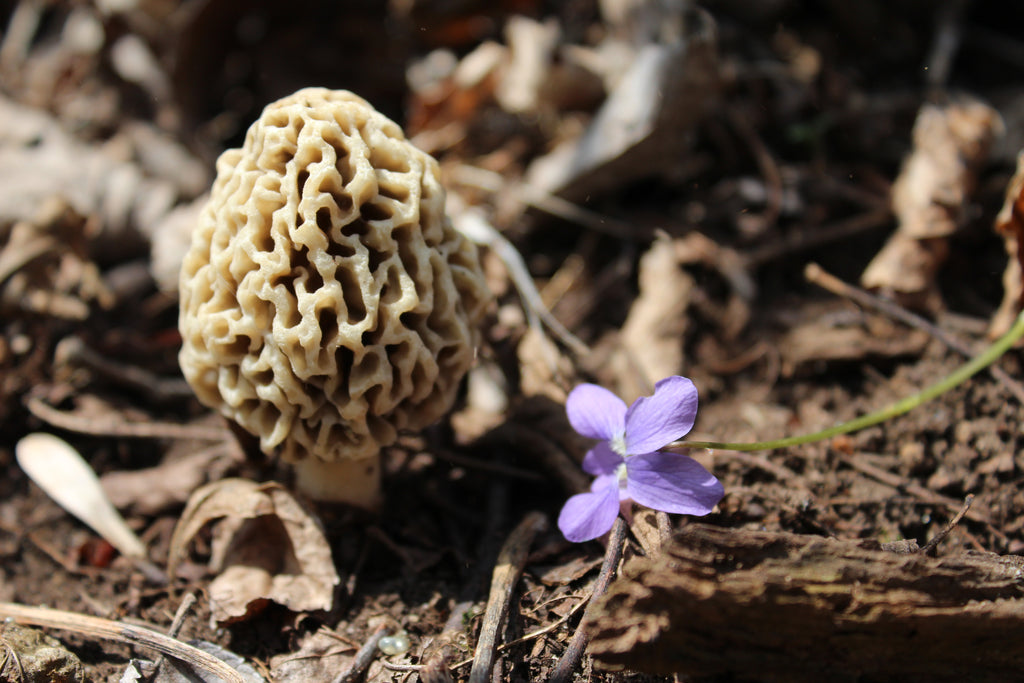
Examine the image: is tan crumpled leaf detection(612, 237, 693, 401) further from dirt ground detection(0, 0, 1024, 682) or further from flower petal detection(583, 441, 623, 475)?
flower petal detection(583, 441, 623, 475)

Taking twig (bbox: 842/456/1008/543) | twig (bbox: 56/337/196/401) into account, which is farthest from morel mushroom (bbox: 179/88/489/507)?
twig (bbox: 842/456/1008/543)

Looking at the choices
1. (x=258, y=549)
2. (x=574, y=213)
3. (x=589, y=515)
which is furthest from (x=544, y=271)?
(x=258, y=549)

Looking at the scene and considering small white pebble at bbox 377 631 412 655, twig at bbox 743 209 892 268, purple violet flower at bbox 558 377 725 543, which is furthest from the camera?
twig at bbox 743 209 892 268

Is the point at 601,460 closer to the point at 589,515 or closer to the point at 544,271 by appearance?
the point at 589,515

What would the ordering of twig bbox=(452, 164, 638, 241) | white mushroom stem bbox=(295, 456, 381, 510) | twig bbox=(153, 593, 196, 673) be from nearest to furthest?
1. twig bbox=(153, 593, 196, 673)
2. white mushroom stem bbox=(295, 456, 381, 510)
3. twig bbox=(452, 164, 638, 241)

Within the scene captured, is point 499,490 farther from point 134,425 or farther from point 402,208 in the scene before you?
point 134,425

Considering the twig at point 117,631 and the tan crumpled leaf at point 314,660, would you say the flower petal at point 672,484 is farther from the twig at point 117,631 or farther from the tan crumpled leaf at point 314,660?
the twig at point 117,631
